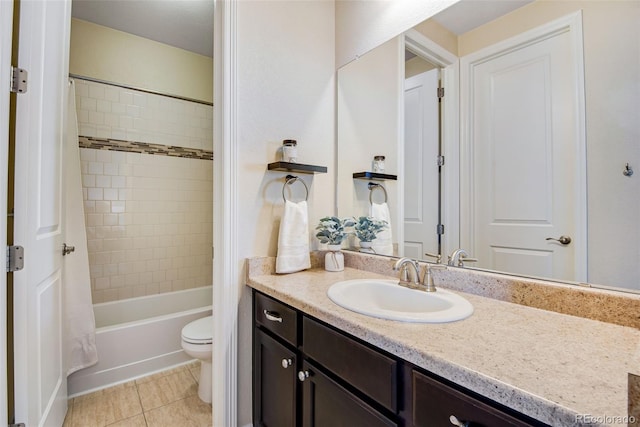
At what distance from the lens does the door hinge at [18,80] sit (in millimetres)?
1110

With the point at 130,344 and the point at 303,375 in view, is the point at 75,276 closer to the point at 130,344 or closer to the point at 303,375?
the point at 130,344

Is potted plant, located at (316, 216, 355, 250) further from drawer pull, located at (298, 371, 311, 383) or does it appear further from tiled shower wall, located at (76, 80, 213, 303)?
tiled shower wall, located at (76, 80, 213, 303)

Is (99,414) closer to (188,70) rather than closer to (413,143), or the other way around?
(413,143)

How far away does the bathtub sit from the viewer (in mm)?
1961

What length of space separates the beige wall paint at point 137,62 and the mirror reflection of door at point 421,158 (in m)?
2.18

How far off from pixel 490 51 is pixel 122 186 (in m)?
2.68

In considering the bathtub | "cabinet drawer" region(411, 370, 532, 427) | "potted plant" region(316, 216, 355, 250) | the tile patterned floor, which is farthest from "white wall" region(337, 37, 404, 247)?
the bathtub

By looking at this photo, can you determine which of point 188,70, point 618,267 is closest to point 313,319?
point 618,267

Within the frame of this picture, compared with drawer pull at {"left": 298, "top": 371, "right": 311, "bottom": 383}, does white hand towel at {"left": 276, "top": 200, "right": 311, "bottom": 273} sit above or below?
above

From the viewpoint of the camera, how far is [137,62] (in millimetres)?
2553

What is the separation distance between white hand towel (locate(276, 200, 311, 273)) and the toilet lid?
2.44ft

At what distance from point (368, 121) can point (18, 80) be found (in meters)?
1.51

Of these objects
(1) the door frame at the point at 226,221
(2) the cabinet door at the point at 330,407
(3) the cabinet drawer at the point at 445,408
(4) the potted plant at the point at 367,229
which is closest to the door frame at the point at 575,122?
(4) the potted plant at the point at 367,229

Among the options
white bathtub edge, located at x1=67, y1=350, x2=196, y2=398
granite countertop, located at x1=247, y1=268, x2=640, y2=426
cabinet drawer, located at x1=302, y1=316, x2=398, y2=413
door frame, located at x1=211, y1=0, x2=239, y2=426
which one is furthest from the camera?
white bathtub edge, located at x1=67, y1=350, x2=196, y2=398
